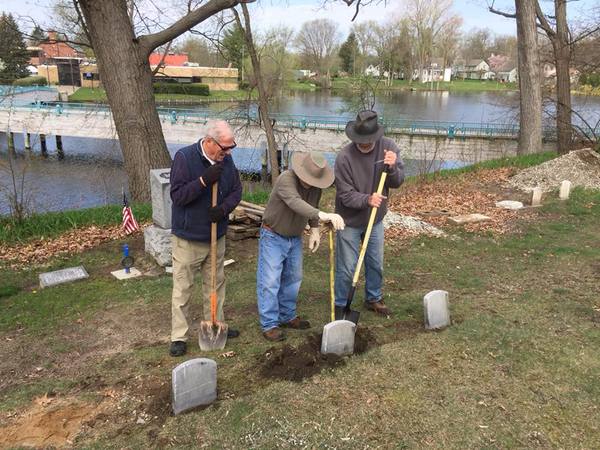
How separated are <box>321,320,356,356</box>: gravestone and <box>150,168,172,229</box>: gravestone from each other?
3507 mm

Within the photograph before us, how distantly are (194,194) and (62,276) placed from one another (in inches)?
138

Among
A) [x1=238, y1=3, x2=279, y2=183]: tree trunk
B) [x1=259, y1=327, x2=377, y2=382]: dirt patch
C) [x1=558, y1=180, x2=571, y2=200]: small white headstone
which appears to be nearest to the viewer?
[x1=259, y1=327, x2=377, y2=382]: dirt patch

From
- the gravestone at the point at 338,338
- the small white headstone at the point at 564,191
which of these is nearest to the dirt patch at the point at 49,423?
the gravestone at the point at 338,338

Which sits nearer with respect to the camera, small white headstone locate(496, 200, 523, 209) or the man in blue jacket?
the man in blue jacket

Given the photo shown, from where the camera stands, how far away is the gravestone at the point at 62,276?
6062mm

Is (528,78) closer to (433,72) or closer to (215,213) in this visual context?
(215,213)

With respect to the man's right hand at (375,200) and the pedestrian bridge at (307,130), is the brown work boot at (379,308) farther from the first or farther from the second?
the pedestrian bridge at (307,130)

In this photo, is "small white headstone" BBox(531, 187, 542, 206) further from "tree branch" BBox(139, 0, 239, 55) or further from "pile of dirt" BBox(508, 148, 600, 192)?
"tree branch" BBox(139, 0, 239, 55)

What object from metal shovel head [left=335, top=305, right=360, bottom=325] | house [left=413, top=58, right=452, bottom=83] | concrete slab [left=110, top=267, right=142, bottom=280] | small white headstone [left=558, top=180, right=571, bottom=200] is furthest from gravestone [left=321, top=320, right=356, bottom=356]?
house [left=413, top=58, right=452, bottom=83]

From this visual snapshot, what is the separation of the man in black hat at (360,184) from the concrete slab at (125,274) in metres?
3.05

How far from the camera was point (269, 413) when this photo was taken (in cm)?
320

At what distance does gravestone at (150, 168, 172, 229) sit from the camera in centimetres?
649

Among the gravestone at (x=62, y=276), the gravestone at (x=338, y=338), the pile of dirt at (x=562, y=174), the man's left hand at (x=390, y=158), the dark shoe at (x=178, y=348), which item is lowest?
the gravestone at (x=62, y=276)

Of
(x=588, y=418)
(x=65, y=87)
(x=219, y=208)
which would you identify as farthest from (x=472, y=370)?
(x=65, y=87)
